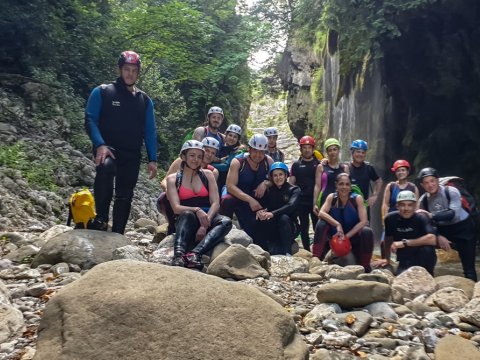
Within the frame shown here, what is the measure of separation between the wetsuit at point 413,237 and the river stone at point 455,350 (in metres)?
3.07

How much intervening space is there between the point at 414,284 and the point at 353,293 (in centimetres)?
152

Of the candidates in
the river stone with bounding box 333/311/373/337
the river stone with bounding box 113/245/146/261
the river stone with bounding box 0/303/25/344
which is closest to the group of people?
the river stone with bounding box 113/245/146/261

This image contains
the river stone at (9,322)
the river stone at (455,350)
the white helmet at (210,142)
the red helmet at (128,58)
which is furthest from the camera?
the white helmet at (210,142)

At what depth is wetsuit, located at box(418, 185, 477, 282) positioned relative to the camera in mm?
7176

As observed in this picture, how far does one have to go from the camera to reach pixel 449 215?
7.14 m

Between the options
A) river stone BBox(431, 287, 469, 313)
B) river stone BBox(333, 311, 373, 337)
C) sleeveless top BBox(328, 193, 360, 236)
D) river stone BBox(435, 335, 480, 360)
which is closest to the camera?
river stone BBox(435, 335, 480, 360)

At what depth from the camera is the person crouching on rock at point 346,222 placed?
675 centimetres

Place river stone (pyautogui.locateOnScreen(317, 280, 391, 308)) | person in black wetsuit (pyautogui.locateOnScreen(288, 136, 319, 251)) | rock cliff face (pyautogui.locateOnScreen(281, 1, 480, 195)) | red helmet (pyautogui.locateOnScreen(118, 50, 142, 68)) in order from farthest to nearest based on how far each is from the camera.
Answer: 1. rock cliff face (pyautogui.locateOnScreen(281, 1, 480, 195))
2. person in black wetsuit (pyautogui.locateOnScreen(288, 136, 319, 251))
3. red helmet (pyautogui.locateOnScreen(118, 50, 142, 68))
4. river stone (pyautogui.locateOnScreen(317, 280, 391, 308))

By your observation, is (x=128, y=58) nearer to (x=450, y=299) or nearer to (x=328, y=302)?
(x=328, y=302)

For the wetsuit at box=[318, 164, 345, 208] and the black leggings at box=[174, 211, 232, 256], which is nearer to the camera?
the black leggings at box=[174, 211, 232, 256]

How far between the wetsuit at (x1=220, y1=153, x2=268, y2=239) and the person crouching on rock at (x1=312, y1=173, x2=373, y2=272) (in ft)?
3.18

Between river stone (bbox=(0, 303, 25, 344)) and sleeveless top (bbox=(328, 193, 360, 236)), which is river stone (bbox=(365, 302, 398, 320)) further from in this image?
river stone (bbox=(0, 303, 25, 344))

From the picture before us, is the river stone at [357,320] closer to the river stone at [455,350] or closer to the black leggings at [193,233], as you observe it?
the river stone at [455,350]

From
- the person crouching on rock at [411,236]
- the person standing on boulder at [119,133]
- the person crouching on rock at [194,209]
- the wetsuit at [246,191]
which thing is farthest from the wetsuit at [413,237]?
the person standing on boulder at [119,133]
